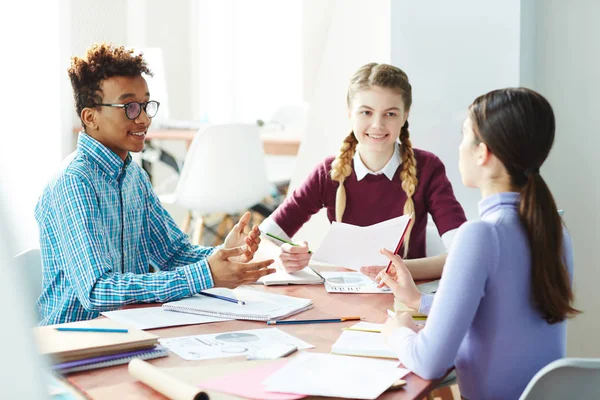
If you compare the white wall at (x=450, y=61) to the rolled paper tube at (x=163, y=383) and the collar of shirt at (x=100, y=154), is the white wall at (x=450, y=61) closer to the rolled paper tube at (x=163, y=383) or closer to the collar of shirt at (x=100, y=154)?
the collar of shirt at (x=100, y=154)

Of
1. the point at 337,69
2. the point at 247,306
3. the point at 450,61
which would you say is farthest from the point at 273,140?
the point at 247,306

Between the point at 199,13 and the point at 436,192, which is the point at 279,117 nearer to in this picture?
the point at 199,13

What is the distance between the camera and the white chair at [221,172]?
4336 mm

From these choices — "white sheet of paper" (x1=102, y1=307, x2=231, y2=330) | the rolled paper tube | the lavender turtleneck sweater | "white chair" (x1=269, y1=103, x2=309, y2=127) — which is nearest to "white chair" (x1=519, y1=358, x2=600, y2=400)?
the lavender turtleneck sweater

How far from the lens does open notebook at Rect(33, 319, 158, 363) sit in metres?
1.17

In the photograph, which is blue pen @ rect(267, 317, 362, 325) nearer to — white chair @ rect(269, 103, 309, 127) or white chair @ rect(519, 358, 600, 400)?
white chair @ rect(519, 358, 600, 400)

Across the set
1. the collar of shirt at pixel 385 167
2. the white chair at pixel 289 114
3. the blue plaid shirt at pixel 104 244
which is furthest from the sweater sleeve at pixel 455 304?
the white chair at pixel 289 114

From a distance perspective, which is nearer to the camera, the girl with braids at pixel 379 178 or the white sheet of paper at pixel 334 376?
the white sheet of paper at pixel 334 376

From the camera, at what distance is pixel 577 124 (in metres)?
2.41

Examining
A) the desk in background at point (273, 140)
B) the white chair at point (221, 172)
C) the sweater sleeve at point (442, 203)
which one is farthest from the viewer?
the desk in background at point (273, 140)

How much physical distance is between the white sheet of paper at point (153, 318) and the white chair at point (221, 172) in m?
2.84

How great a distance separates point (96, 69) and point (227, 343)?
901 mm

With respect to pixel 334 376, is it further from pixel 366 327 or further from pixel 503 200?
pixel 503 200

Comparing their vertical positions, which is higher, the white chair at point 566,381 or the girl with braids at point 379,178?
the girl with braids at point 379,178
